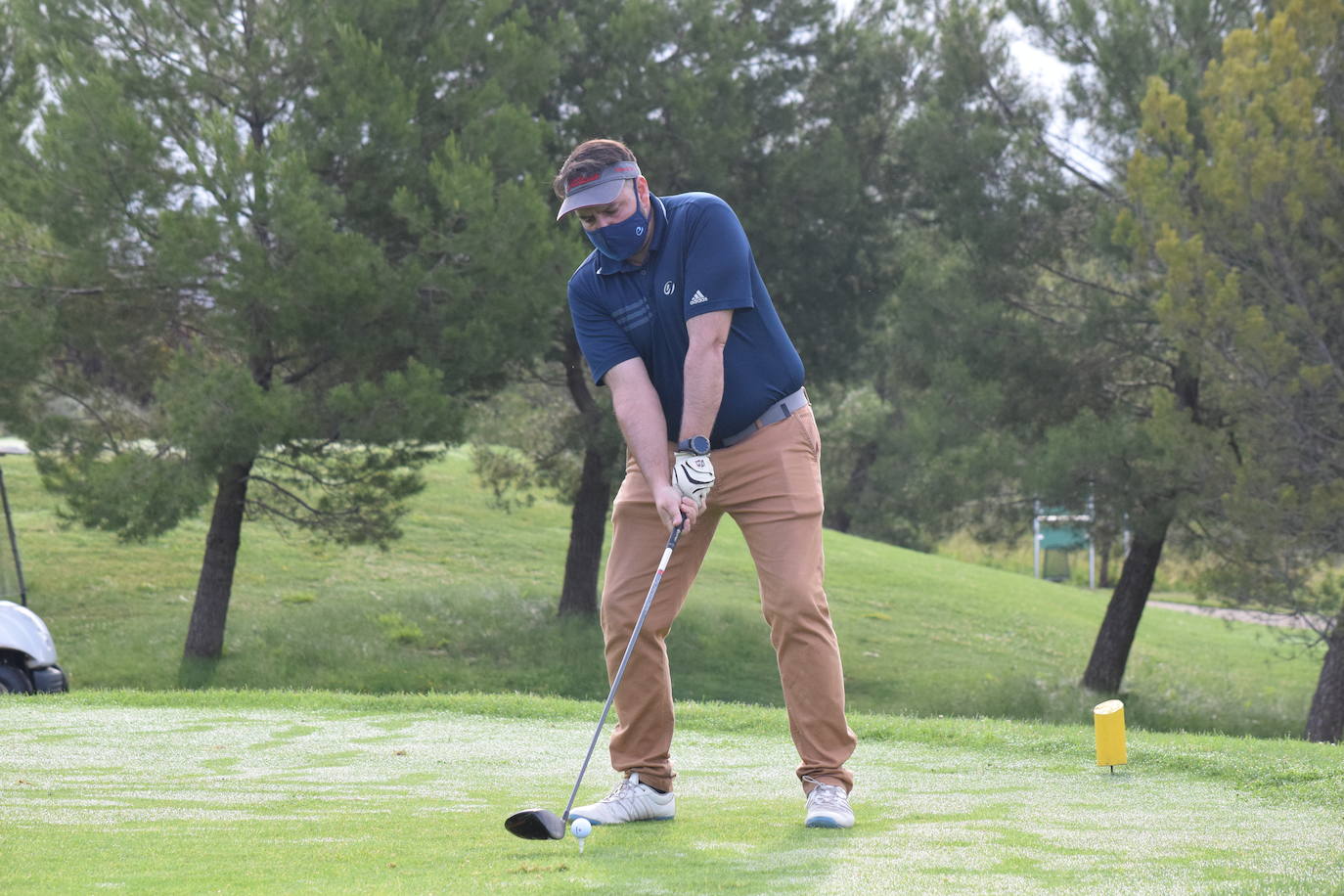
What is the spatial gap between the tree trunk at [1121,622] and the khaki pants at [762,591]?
1364 centimetres

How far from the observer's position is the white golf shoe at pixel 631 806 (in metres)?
4.28

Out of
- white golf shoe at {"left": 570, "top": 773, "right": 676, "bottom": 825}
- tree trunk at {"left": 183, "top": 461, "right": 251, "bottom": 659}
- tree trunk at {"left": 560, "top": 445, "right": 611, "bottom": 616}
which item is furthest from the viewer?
tree trunk at {"left": 560, "top": 445, "right": 611, "bottom": 616}

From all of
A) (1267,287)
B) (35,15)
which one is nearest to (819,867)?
(1267,287)

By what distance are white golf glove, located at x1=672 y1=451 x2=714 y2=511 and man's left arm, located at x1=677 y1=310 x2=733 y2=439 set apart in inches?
3.1

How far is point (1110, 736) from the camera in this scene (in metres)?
5.66

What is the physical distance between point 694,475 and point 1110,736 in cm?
230

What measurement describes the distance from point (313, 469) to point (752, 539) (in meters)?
11.5

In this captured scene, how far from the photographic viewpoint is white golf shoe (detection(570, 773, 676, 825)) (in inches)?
168

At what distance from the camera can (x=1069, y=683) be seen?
1841 cm

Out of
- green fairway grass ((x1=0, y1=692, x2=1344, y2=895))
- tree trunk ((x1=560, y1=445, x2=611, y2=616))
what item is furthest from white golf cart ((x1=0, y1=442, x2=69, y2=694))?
tree trunk ((x1=560, y1=445, x2=611, y2=616))

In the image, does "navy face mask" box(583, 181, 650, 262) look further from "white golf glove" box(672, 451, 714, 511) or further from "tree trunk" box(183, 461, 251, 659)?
"tree trunk" box(183, 461, 251, 659)

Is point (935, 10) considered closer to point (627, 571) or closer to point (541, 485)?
point (541, 485)

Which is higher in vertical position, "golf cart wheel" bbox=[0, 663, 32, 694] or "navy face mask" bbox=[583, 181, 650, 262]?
"navy face mask" bbox=[583, 181, 650, 262]

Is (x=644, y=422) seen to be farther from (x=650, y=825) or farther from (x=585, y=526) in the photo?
(x=585, y=526)
